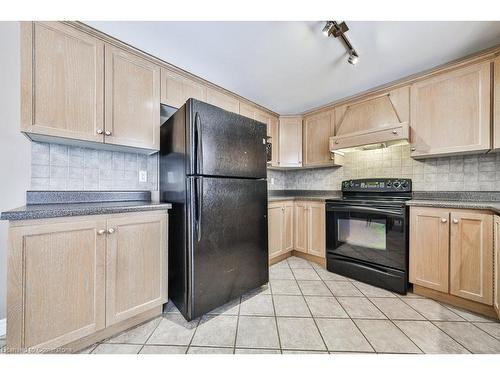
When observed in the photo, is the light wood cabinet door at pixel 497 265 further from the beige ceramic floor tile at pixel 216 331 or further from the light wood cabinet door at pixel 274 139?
the light wood cabinet door at pixel 274 139

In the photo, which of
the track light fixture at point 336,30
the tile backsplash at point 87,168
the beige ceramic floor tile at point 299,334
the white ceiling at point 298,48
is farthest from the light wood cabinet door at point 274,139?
the beige ceramic floor tile at point 299,334

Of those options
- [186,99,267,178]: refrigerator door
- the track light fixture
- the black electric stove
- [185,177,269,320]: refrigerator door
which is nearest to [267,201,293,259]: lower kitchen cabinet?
the black electric stove

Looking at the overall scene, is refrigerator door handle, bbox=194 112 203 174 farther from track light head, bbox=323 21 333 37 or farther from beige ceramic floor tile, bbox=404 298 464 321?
beige ceramic floor tile, bbox=404 298 464 321

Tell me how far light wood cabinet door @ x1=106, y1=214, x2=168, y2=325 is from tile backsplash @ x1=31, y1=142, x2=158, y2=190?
2.01 feet

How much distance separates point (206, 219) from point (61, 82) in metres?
1.33

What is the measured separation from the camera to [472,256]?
1.59m

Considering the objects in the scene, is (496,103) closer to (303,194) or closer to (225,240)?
(303,194)

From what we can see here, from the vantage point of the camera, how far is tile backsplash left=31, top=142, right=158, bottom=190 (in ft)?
4.90

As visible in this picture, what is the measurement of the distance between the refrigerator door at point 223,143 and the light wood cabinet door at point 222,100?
72 centimetres

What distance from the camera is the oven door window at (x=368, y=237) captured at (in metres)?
1.95

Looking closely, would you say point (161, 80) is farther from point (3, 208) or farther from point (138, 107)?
point (3, 208)

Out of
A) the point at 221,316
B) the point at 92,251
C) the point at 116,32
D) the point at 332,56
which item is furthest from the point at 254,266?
the point at 116,32
